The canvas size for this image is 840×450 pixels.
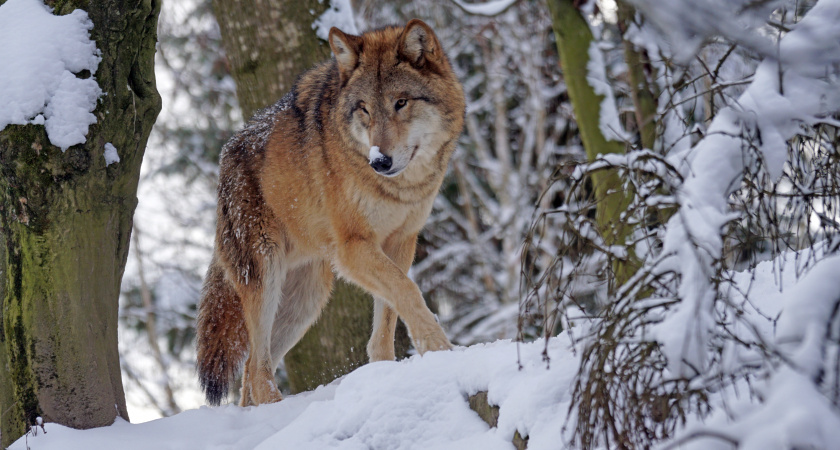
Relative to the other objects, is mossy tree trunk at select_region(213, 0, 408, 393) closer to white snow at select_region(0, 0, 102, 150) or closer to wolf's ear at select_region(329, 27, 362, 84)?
wolf's ear at select_region(329, 27, 362, 84)

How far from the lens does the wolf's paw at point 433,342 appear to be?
14.0 ft

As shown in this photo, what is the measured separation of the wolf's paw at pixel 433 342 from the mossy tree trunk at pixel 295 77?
147 cm

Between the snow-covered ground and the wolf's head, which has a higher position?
the wolf's head

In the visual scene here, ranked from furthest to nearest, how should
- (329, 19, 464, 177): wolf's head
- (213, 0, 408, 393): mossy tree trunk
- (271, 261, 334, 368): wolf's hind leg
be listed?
(213, 0, 408, 393): mossy tree trunk → (271, 261, 334, 368): wolf's hind leg → (329, 19, 464, 177): wolf's head

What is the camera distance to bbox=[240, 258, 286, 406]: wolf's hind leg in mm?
4855

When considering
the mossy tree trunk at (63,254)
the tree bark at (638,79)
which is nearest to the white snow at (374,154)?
the mossy tree trunk at (63,254)

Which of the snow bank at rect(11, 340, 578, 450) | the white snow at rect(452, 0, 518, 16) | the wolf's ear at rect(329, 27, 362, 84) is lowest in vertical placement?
the snow bank at rect(11, 340, 578, 450)

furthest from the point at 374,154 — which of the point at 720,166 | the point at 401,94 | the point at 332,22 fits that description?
the point at 720,166

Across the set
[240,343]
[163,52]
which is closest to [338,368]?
[240,343]

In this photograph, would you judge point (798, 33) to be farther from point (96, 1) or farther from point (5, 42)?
point (5, 42)

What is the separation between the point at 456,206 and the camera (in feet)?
49.1

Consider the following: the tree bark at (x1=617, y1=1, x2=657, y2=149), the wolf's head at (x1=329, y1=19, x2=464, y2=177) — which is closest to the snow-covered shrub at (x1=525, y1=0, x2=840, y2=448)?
the wolf's head at (x1=329, y1=19, x2=464, y2=177)

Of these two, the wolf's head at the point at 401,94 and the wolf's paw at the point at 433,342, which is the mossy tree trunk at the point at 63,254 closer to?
the wolf's head at the point at 401,94

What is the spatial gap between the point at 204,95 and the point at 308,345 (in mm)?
10169
